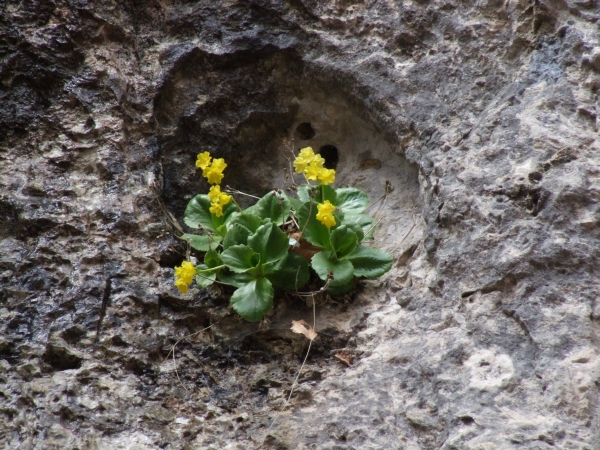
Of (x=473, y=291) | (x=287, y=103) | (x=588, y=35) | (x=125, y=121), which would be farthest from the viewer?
(x=287, y=103)

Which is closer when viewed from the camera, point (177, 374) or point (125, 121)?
point (177, 374)

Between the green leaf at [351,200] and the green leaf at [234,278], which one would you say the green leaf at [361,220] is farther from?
the green leaf at [234,278]

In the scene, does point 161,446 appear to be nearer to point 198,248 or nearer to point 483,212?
point 198,248

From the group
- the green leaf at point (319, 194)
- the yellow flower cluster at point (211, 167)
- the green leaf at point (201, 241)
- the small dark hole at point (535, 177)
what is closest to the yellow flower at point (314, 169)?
the green leaf at point (319, 194)

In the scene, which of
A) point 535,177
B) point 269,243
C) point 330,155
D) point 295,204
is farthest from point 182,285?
point 535,177

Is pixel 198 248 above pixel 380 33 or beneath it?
beneath

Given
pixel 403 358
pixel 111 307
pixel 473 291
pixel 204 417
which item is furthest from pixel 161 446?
pixel 473 291

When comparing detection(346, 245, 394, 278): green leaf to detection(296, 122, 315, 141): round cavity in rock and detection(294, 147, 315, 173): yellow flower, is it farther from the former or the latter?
detection(296, 122, 315, 141): round cavity in rock
